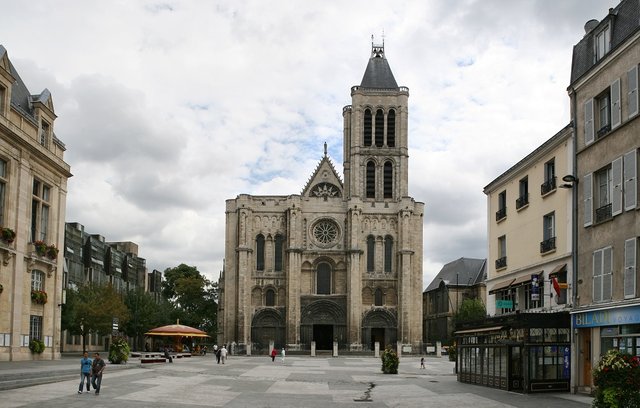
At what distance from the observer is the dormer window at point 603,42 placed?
78.5 ft

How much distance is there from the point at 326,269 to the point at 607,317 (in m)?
65.3

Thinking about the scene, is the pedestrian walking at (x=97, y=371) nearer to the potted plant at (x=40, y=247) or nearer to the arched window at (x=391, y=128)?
the potted plant at (x=40, y=247)

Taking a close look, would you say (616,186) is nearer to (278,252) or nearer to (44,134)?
(44,134)

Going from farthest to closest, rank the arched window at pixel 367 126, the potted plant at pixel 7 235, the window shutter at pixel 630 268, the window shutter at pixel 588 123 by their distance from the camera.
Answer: the arched window at pixel 367 126 < the potted plant at pixel 7 235 < the window shutter at pixel 588 123 < the window shutter at pixel 630 268

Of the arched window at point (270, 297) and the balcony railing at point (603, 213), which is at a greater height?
the balcony railing at point (603, 213)

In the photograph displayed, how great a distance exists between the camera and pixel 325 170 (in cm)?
9606

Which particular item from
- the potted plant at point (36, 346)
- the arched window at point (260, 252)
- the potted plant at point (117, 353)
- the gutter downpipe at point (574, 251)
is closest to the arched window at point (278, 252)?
the arched window at point (260, 252)

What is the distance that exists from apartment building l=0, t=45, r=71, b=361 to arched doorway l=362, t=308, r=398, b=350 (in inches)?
1832

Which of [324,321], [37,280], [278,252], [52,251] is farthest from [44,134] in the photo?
[324,321]

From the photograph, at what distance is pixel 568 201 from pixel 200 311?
79.0 m

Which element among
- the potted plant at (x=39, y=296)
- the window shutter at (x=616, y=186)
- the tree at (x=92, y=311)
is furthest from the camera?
the tree at (x=92, y=311)

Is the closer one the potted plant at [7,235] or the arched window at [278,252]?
the potted plant at [7,235]

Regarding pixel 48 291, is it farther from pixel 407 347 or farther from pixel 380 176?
pixel 380 176

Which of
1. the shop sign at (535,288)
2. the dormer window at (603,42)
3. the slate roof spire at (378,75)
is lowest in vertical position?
the shop sign at (535,288)
